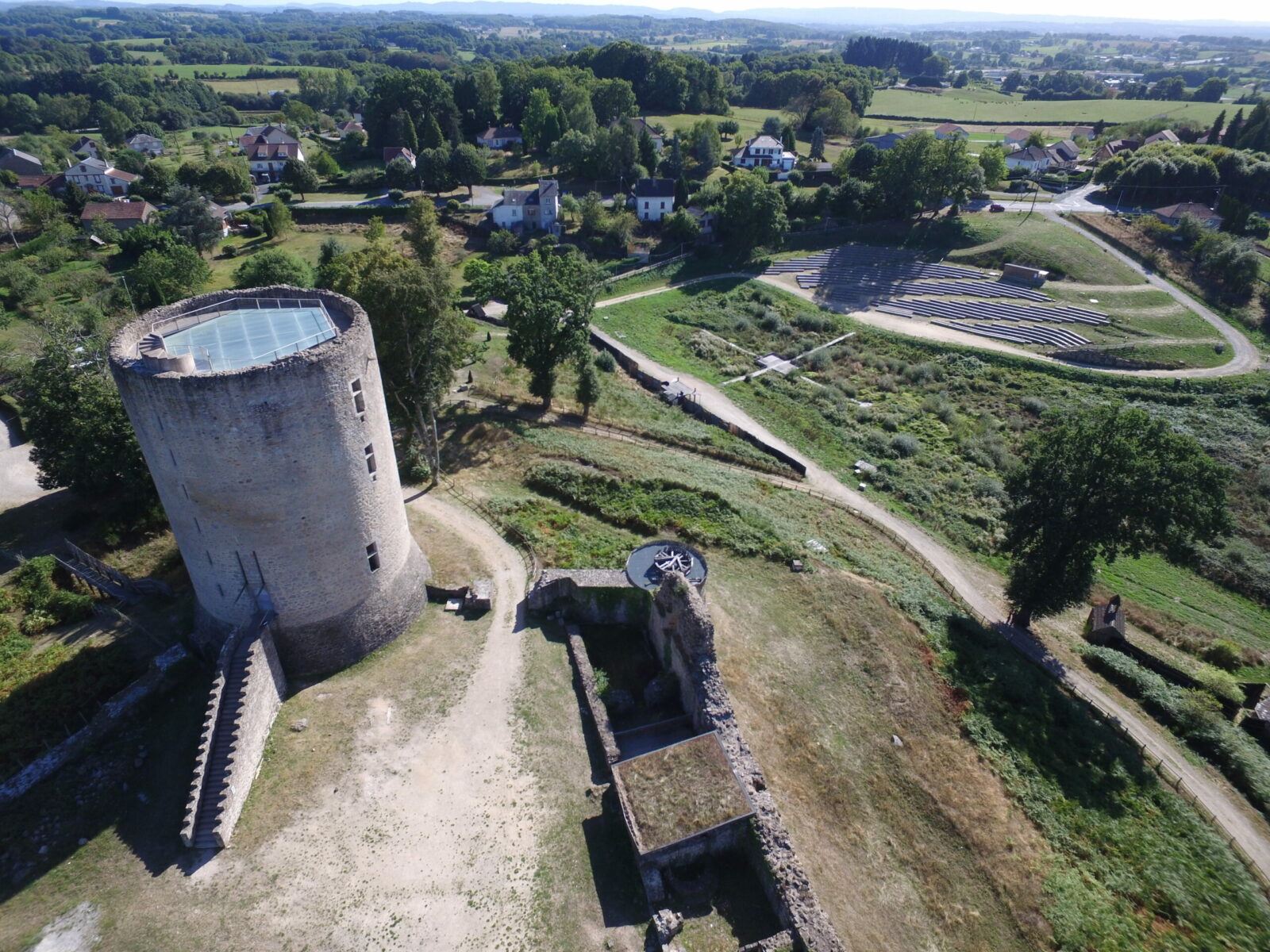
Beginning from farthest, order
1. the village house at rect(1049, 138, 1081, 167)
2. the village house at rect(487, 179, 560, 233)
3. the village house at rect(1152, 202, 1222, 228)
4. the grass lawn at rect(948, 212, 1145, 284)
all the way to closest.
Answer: the village house at rect(1049, 138, 1081, 167) < the village house at rect(1152, 202, 1222, 228) < the village house at rect(487, 179, 560, 233) < the grass lawn at rect(948, 212, 1145, 284)

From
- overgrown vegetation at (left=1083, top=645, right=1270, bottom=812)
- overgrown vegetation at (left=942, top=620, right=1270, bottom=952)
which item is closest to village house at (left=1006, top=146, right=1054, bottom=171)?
overgrown vegetation at (left=1083, top=645, right=1270, bottom=812)

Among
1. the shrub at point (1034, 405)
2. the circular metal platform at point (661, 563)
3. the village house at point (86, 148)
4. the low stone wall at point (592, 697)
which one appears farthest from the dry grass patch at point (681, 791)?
the village house at point (86, 148)

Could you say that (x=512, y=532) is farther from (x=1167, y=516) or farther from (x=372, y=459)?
(x=1167, y=516)

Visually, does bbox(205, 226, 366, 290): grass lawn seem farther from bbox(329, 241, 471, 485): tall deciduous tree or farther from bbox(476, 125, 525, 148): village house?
bbox(476, 125, 525, 148): village house

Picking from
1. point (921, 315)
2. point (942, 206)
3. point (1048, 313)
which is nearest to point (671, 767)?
point (921, 315)

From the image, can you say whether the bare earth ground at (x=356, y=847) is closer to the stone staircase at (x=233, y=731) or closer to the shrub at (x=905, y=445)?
the stone staircase at (x=233, y=731)

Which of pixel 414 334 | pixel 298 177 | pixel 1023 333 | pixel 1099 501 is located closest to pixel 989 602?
pixel 1099 501
